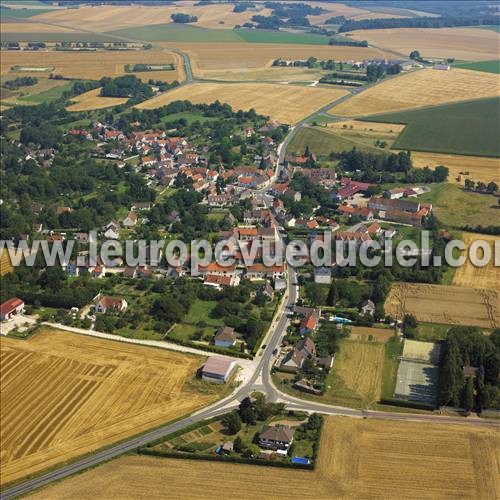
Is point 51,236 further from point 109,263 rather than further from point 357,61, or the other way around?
point 357,61

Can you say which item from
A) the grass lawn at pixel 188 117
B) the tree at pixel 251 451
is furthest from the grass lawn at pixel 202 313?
the grass lawn at pixel 188 117

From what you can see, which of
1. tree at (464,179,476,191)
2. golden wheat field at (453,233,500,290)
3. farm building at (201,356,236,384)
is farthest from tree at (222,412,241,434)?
tree at (464,179,476,191)

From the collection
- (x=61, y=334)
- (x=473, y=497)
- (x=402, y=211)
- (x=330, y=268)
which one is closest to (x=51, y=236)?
(x=61, y=334)

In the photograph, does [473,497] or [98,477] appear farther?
[98,477]

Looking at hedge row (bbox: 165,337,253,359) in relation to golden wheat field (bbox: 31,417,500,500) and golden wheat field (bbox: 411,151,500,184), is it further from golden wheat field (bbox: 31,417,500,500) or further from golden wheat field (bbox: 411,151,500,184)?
golden wheat field (bbox: 411,151,500,184)

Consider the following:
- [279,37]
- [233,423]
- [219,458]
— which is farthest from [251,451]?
[279,37]

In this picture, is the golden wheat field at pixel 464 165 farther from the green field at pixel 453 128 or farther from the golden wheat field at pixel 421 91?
the golden wheat field at pixel 421 91

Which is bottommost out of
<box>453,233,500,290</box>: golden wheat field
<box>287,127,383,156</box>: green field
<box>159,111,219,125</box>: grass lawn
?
<box>453,233,500,290</box>: golden wheat field
